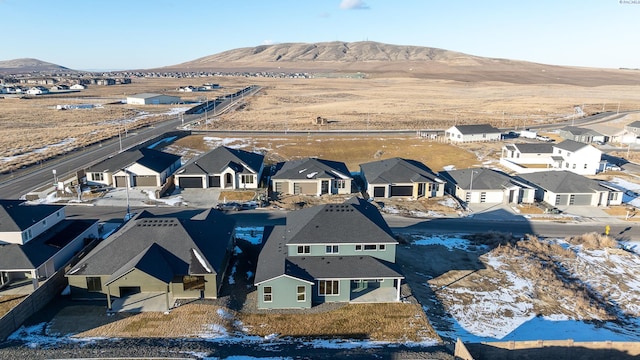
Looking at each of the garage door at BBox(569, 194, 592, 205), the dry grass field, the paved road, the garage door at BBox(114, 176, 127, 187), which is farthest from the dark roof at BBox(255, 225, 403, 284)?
the dry grass field

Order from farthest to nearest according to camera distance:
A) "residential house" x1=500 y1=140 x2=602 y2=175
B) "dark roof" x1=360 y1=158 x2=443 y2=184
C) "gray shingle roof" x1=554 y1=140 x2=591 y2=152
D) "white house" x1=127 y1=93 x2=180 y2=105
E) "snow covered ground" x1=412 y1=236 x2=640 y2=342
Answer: "white house" x1=127 y1=93 x2=180 y2=105, "gray shingle roof" x1=554 y1=140 x2=591 y2=152, "residential house" x1=500 y1=140 x2=602 y2=175, "dark roof" x1=360 y1=158 x2=443 y2=184, "snow covered ground" x1=412 y1=236 x2=640 y2=342

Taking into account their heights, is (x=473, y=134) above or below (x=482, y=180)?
above

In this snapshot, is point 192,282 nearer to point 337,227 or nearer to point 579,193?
point 337,227

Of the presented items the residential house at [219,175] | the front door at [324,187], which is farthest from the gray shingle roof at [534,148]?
the residential house at [219,175]

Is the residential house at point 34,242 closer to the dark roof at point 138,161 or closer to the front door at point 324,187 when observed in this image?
the dark roof at point 138,161

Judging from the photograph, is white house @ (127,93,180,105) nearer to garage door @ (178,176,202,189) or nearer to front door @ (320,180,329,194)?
garage door @ (178,176,202,189)

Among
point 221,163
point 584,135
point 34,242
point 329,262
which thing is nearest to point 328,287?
point 329,262
